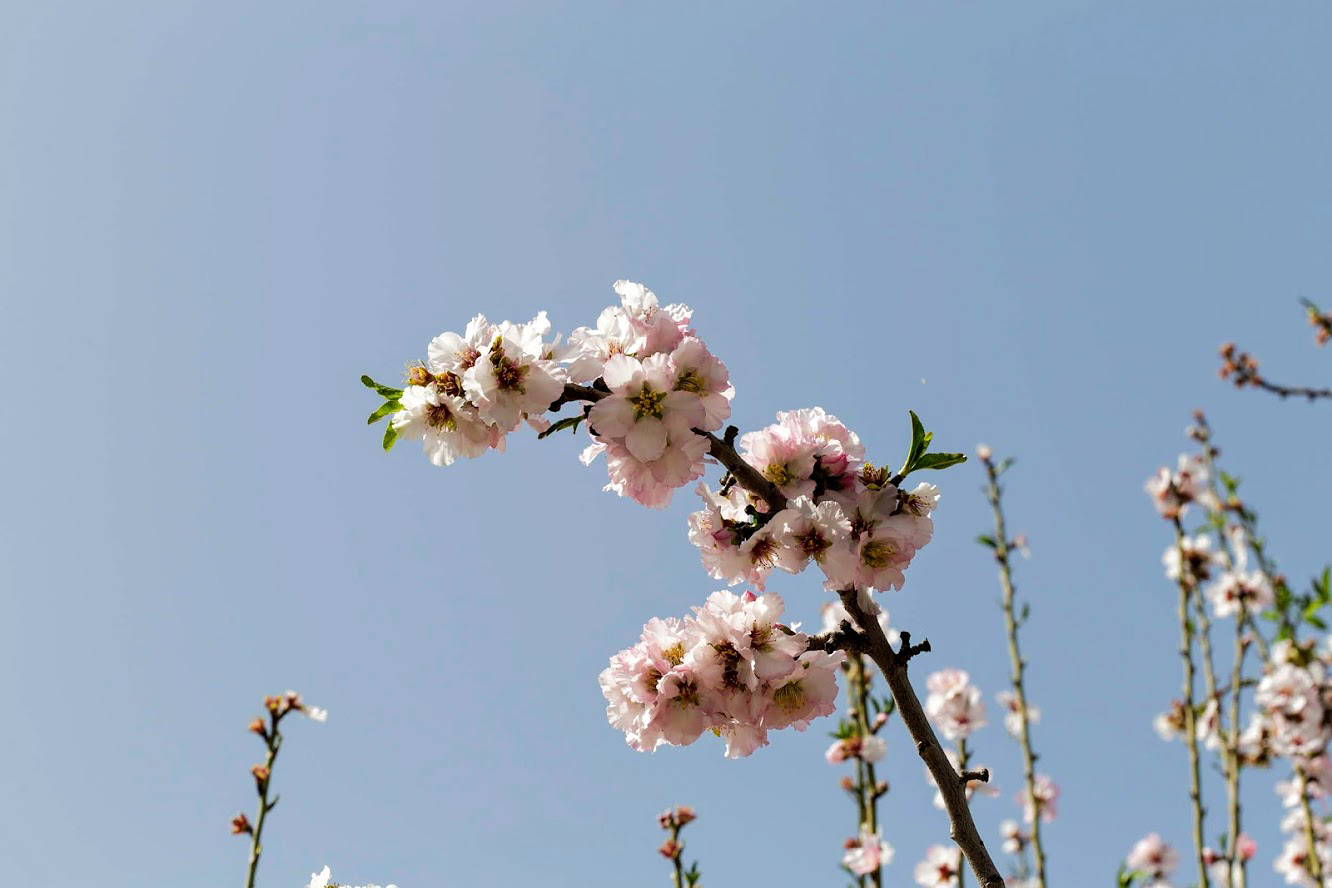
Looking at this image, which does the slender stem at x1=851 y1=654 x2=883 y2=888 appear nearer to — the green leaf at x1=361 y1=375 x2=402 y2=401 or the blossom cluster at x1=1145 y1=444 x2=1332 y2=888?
the blossom cluster at x1=1145 y1=444 x2=1332 y2=888

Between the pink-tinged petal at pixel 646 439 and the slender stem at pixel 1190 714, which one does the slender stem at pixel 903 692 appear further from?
the slender stem at pixel 1190 714

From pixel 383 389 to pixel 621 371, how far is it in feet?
2.17

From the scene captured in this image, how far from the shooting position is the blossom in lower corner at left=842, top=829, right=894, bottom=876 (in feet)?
15.8

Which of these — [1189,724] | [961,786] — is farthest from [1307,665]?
[961,786]

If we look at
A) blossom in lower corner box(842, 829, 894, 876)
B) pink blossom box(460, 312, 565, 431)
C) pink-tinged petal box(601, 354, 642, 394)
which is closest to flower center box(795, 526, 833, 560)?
pink-tinged petal box(601, 354, 642, 394)

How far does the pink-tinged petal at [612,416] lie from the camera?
7.09ft

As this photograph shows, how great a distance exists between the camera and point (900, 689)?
6.75ft

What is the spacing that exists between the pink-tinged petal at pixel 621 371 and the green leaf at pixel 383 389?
1.90 feet

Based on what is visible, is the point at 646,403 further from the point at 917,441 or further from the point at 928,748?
the point at 928,748

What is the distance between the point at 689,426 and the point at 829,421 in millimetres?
368

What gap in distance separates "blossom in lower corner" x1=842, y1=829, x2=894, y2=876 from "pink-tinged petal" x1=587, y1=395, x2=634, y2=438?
3.46 metres

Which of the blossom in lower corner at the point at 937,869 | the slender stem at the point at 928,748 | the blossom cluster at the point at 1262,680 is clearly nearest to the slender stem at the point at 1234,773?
the blossom cluster at the point at 1262,680

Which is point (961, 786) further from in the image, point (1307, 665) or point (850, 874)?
point (1307, 665)

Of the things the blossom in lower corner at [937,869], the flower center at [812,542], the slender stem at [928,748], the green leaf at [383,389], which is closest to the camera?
the slender stem at [928,748]
